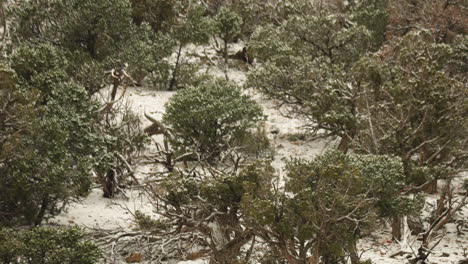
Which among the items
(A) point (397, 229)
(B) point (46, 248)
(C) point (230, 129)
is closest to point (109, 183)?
(C) point (230, 129)

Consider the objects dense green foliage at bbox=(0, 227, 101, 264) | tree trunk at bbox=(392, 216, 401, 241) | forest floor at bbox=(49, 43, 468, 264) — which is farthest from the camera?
tree trunk at bbox=(392, 216, 401, 241)

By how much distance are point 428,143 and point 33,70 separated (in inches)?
314

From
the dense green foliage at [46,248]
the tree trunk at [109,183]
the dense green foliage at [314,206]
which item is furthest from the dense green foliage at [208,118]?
the dense green foliage at [314,206]

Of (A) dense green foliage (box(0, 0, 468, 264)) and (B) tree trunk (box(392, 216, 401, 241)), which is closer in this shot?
(A) dense green foliage (box(0, 0, 468, 264))

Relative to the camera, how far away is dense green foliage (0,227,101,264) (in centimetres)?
850

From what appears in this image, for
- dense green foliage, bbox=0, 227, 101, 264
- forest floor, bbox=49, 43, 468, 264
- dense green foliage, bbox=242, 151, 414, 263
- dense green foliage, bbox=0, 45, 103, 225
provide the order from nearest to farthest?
dense green foliage, bbox=242, 151, 414, 263 < dense green foliage, bbox=0, 227, 101, 264 < dense green foliage, bbox=0, 45, 103, 225 < forest floor, bbox=49, 43, 468, 264

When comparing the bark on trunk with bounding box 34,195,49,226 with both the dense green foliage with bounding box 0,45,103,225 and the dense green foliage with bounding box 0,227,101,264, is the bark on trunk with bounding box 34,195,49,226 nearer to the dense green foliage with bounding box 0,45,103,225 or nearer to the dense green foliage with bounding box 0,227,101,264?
the dense green foliage with bounding box 0,45,103,225

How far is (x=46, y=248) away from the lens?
8.58 metres

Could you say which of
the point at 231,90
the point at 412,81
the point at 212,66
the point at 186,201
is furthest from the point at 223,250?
the point at 212,66

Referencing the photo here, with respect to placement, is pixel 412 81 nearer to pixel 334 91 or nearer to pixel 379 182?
pixel 334 91

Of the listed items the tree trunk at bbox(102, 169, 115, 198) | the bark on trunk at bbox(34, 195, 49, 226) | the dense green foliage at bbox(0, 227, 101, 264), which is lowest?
the dense green foliage at bbox(0, 227, 101, 264)

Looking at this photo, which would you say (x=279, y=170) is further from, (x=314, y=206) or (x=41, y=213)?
(x=314, y=206)

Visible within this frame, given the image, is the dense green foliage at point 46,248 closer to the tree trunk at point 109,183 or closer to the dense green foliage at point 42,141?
the dense green foliage at point 42,141

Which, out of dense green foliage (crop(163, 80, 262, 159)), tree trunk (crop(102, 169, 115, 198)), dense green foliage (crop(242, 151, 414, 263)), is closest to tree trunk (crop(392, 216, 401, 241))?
dense green foliage (crop(242, 151, 414, 263))
